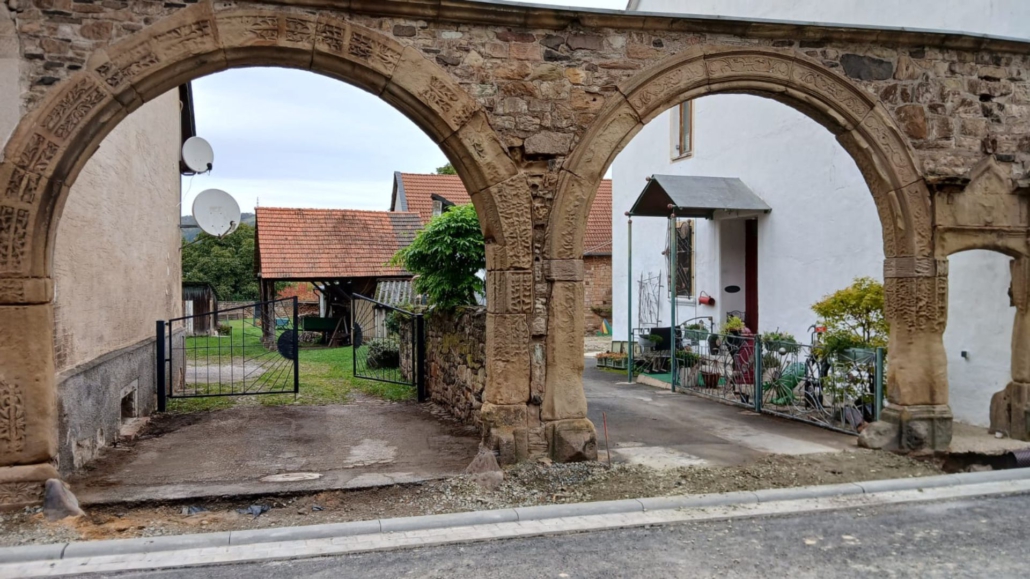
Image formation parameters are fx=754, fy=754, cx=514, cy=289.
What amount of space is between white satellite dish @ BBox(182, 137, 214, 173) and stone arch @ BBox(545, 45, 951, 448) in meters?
8.37

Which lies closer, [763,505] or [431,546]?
[431,546]

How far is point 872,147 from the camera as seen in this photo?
6988 millimetres

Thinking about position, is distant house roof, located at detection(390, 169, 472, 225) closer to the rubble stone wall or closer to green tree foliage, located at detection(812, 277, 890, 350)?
the rubble stone wall

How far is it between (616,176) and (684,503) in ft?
40.1

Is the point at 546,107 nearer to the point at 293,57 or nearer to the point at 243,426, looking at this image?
the point at 293,57

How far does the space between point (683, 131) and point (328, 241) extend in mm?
11017

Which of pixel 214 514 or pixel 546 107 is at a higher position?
pixel 546 107

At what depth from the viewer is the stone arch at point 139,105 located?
17.5 feet

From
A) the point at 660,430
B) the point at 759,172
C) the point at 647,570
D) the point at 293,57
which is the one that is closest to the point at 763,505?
the point at 647,570

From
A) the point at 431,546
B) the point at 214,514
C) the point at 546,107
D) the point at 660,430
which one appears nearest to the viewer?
the point at 431,546

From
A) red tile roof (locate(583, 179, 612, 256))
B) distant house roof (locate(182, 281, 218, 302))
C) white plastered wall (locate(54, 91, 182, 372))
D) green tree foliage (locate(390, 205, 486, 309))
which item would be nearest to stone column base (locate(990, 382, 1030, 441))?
green tree foliage (locate(390, 205, 486, 309))

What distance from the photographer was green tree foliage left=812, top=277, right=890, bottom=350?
834cm

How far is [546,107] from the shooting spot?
631 centimetres

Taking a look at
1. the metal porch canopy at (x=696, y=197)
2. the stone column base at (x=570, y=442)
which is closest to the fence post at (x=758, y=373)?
the metal porch canopy at (x=696, y=197)
